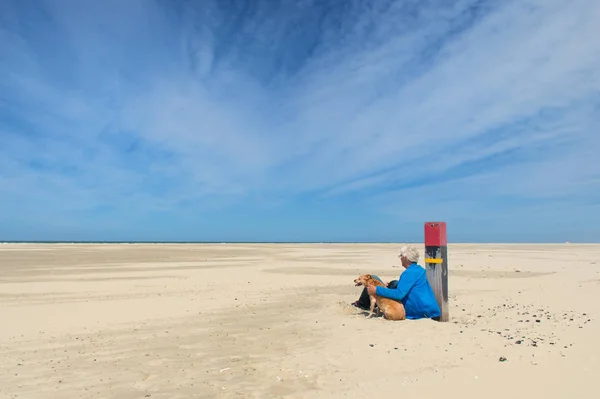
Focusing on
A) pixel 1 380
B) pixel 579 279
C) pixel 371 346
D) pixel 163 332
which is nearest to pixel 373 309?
pixel 371 346

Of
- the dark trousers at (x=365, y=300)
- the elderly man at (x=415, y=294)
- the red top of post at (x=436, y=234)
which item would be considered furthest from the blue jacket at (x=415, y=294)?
the dark trousers at (x=365, y=300)

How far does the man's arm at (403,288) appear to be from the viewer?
27.6 ft

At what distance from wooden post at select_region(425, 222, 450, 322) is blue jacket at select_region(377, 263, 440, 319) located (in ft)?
0.39

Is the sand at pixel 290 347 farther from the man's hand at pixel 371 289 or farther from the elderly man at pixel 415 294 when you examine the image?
the man's hand at pixel 371 289

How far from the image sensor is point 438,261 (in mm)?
8422

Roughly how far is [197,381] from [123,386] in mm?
867

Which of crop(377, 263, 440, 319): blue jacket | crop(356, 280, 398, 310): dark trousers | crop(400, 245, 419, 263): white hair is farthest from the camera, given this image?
crop(356, 280, 398, 310): dark trousers

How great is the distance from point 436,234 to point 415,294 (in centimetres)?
126

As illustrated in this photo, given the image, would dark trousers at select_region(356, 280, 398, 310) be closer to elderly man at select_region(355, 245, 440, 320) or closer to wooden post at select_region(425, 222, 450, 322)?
elderly man at select_region(355, 245, 440, 320)

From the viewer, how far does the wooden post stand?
8383mm

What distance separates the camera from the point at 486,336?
22.5ft

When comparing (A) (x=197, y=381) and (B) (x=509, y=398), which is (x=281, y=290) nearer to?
(A) (x=197, y=381)

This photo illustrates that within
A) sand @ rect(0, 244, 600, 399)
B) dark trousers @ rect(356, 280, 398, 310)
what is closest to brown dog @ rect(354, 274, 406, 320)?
sand @ rect(0, 244, 600, 399)

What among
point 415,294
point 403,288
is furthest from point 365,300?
point 415,294
